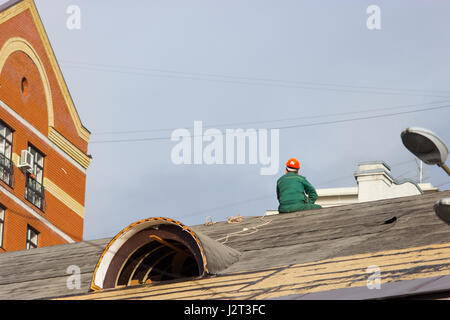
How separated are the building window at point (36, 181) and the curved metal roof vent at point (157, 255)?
81.2 ft

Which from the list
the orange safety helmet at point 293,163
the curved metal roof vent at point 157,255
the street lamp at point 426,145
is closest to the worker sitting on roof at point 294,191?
the orange safety helmet at point 293,163

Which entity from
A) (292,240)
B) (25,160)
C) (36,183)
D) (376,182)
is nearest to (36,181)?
(36,183)

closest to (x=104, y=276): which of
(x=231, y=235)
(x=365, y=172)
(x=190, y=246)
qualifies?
(x=190, y=246)

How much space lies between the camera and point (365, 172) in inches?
1388

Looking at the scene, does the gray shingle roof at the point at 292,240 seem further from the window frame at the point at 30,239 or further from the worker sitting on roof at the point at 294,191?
the window frame at the point at 30,239

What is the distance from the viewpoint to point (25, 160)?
3700cm

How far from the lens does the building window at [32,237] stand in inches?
1464

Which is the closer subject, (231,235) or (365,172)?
(231,235)

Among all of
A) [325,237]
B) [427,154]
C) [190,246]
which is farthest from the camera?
[325,237]

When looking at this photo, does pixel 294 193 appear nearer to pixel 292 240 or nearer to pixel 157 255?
pixel 292 240

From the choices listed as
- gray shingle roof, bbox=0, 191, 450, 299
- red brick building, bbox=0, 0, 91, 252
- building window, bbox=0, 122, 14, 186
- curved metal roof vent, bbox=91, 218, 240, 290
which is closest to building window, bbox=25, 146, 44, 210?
red brick building, bbox=0, 0, 91, 252

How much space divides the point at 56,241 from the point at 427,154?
31.2 meters

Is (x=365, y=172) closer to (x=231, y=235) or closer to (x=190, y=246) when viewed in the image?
(x=231, y=235)

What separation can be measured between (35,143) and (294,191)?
21819mm
